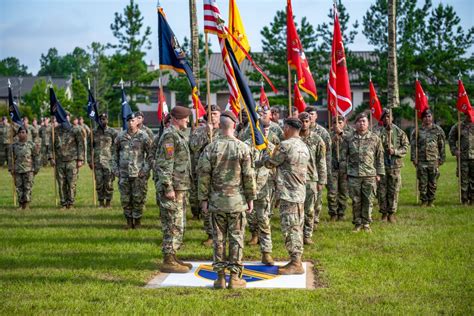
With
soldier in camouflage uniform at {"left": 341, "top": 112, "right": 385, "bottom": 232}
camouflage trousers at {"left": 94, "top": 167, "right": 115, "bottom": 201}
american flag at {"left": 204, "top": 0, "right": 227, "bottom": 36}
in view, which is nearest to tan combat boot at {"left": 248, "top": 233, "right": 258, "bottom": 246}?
soldier in camouflage uniform at {"left": 341, "top": 112, "right": 385, "bottom": 232}

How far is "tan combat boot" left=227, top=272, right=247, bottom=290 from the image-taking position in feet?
26.3

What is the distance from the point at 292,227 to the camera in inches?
352

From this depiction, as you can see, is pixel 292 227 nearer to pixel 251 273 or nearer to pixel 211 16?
pixel 251 273

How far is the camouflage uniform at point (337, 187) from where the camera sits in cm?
1404

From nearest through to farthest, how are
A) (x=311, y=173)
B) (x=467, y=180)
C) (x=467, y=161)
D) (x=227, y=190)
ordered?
(x=227, y=190), (x=311, y=173), (x=467, y=180), (x=467, y=161)

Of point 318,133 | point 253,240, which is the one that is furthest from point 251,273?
point 318,133

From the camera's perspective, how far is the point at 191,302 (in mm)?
7355

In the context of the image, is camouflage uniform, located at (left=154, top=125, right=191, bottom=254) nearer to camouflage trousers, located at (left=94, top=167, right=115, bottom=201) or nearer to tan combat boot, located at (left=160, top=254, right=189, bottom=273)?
tan combat boot, located at (left=160, top=254, right=189, bottom=273)

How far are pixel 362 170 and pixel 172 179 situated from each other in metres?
4.73

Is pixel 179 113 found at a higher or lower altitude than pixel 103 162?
higher

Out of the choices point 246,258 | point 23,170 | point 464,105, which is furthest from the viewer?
point 23,170

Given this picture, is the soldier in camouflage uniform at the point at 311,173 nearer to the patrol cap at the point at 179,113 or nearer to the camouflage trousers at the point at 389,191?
the camouflage trousers at the point at 389,191

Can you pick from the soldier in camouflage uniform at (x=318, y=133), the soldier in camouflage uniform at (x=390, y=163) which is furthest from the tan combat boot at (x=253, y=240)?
the soldier in camouflage uniform at (x=390, y=163)

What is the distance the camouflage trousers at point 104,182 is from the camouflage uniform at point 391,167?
7.56m
